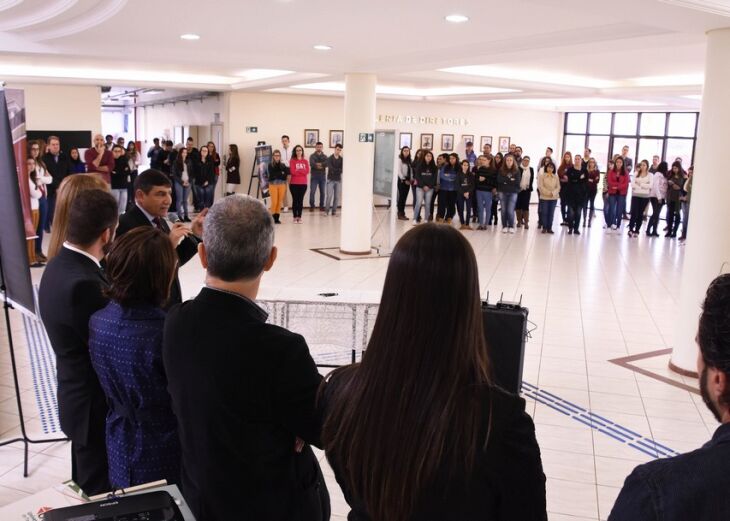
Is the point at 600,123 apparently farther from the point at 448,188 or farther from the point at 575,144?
the point at 448,188

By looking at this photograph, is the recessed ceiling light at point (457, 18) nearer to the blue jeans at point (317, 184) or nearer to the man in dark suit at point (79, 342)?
the man in dark suit at point (79, 342)

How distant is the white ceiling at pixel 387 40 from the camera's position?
21.2 feet

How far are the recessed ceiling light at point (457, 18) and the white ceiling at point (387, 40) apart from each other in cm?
9

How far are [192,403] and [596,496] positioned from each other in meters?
2.82

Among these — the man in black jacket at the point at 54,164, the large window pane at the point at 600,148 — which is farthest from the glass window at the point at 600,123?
the man in black jacket at the point at 54,164

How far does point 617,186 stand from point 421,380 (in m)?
14.9

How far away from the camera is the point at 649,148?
1964cm

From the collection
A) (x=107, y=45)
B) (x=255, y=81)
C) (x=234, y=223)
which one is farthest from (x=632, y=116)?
(x=234, y=223)

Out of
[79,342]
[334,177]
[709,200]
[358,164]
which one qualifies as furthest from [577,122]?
[79,342]

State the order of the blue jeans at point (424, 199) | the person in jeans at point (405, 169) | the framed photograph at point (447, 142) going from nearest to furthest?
the blue jeans at point (424, 199) < the person in jeans at point (405, 169) < the framed photograph at point (447, 142)

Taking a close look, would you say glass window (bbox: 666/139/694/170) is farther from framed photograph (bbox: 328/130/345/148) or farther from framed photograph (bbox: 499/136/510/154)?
framed photograph (bbox: 328/130/345/148)

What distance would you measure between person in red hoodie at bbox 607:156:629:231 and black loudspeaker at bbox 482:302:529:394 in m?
11.8

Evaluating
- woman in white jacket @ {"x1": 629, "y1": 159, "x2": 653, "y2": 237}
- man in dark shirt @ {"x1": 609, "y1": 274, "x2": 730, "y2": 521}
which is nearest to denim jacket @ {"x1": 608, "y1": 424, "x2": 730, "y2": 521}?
man in dark shirt @ {"x1": 609, "y1": 274, "x2": 730, "y2": 521}

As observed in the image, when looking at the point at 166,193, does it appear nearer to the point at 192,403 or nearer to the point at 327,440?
the point at 192,403
